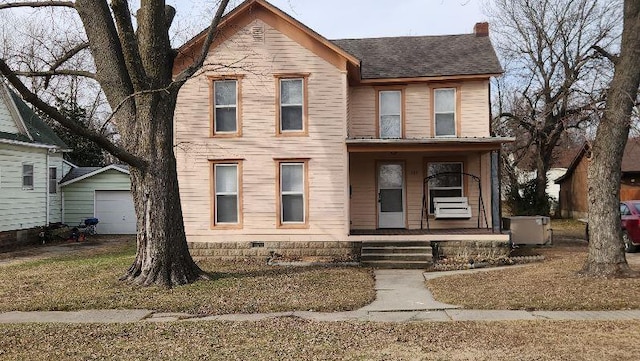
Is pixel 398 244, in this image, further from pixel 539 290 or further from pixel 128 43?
pixel 128 43

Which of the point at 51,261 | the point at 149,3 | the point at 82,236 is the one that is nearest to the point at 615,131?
the point at 149,3

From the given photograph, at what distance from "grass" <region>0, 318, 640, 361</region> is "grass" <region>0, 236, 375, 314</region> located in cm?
131

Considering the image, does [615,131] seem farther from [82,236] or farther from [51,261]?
[82,236]

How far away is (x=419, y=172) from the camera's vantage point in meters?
18.0

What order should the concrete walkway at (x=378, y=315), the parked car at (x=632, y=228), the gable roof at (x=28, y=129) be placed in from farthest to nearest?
the gable roof at (x=28, y=129) < the parked car at (x=632, y=228) < the concrete walkway at (x=378, y=315)

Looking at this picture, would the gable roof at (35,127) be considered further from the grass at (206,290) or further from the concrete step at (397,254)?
the concrete step at (397,254)

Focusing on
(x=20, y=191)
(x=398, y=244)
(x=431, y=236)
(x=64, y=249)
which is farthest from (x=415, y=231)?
(x=20, y=191)

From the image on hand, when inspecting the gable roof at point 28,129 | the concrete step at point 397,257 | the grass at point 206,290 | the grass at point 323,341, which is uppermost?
the gable roof at point 28,129

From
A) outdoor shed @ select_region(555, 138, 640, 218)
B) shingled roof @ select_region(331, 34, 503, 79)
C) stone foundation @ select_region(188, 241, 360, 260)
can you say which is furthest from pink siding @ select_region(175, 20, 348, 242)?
outdoor shed @ select_region(555, 138, 640, 218)

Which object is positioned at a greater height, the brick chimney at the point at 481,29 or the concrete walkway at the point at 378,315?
the brick chimney at the point at 481,29

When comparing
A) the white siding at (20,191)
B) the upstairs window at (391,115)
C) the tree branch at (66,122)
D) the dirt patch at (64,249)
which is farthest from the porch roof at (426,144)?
the white siding at (20,191)

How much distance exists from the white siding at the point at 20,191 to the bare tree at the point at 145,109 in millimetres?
10666

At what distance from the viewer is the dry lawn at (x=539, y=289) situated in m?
9.29

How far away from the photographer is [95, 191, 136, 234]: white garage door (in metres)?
27.1
